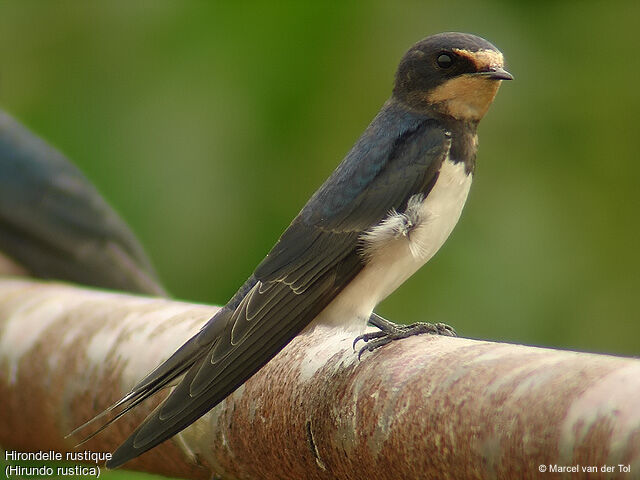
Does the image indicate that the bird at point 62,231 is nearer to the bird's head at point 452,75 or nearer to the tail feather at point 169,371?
the bird's head at point 452,75

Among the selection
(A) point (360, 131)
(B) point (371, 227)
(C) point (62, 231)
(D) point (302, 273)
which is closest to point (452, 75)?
(B) point (371, 227)

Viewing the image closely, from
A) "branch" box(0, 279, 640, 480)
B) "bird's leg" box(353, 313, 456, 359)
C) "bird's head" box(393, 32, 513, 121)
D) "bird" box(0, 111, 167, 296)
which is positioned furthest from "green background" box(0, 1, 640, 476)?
"bird's leg" box(353, 313, 456, 359)

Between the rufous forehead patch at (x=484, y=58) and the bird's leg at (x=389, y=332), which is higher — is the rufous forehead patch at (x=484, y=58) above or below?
above

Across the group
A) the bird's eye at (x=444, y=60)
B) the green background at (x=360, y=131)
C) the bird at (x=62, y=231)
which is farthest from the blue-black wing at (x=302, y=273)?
the bird at (x=62, y=231)

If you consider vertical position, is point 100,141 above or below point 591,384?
below

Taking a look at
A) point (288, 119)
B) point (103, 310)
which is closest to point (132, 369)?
point (103, 310)

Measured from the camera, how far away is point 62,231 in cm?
386

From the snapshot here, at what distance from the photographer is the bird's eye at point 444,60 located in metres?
2.13

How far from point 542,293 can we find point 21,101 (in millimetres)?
1819

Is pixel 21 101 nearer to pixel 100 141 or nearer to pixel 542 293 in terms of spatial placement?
pixel 100 141

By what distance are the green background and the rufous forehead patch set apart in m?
1.00

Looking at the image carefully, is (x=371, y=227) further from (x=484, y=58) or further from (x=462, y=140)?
(x=484, y=58)

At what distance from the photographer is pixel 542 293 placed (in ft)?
9.86

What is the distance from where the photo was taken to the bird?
3695 mm
